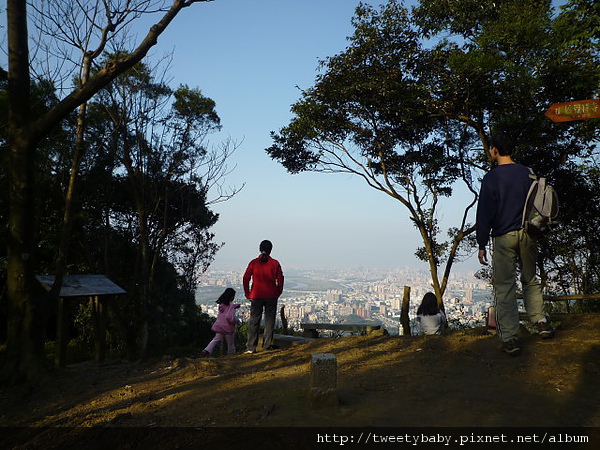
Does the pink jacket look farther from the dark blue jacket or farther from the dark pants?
the dark blue jacket

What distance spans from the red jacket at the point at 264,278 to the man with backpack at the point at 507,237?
12.6 feet

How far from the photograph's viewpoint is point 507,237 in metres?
4.48

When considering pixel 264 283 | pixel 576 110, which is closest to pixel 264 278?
pixel 264 283


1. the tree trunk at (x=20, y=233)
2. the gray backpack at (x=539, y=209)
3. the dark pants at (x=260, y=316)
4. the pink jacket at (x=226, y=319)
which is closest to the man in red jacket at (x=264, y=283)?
the dark pants at (x=260, y=316)

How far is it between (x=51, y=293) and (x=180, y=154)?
10112 mm

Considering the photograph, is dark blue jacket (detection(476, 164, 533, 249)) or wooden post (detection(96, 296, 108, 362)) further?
wooden post (detection(96, 296, 108, 362))

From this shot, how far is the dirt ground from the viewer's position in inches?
134

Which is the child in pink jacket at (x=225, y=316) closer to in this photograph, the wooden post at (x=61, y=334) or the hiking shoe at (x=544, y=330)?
the wooden post at (x=61, y=334)

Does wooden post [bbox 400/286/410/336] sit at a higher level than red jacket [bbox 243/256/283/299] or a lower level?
lower

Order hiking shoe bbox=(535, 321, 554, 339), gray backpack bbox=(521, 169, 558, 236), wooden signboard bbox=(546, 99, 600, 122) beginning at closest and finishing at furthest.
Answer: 1. wooden signboard bbox=(546, 99, 600, 122)
2. gray backpack bbox=(521, 169, 558, 236)
3. hiking shoe bbox=(535, 321, 554, 339)

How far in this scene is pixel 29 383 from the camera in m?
6.02

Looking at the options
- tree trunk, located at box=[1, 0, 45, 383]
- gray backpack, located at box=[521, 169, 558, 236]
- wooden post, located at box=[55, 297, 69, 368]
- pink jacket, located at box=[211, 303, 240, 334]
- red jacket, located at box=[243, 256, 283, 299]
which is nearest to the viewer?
gray backpack, located at box=[521, 169, 558, 236]

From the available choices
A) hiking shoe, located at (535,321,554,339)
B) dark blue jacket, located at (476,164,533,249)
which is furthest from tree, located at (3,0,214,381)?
hiking shoe, located at (535,321,554,339)

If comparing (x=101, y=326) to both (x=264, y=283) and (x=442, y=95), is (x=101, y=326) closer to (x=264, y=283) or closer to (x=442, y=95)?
(x=264, y=283)
